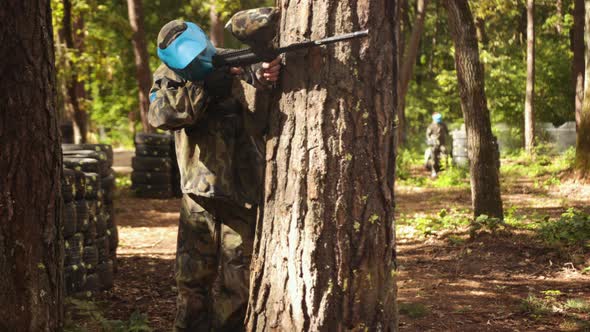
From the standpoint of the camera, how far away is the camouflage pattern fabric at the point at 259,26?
3605 millimetres

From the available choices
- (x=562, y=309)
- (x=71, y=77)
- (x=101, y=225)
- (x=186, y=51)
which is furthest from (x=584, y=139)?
(x=71, y=77)

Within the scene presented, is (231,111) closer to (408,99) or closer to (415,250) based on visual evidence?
(415,250)

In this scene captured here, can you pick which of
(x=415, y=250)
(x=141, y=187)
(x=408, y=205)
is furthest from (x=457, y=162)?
(x=415, y=250)

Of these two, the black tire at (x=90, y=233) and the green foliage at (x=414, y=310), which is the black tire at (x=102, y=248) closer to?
the black tire at (x=90, y=233)

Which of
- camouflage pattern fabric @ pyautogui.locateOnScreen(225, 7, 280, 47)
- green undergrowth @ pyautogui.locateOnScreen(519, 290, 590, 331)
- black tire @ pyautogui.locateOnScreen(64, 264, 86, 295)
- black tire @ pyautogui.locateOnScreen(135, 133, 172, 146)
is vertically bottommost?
green undergrowth @ pyautogui.locateOnScreen(519, 290, 590, 331)

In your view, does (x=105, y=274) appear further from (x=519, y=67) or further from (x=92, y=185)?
(x=519, y=67)

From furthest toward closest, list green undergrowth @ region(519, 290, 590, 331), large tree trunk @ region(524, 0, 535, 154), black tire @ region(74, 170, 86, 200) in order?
1. large tree trunk @ region(524, 0, 535, 154)
2. black tire @ region(74, 170, 86, 200)
3. green undergrowth @ region(519, 290, 590, 331)

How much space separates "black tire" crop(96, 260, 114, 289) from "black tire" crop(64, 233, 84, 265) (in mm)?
497

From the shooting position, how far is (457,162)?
66.5ft

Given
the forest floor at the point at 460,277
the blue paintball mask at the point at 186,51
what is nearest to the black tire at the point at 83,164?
the forest floor at the point at 460,277

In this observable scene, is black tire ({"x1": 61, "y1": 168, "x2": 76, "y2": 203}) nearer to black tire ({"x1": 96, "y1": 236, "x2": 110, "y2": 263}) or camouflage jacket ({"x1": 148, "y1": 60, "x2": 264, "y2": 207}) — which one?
black tire ({"x1": 96, "y1": 236, "x2": 110, "y2": 263})

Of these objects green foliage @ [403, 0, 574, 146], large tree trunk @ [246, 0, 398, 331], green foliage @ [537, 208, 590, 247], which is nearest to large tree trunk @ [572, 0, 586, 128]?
green foliage @ [403, 0, 574, 146]

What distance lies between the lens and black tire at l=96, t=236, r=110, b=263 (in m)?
6.56

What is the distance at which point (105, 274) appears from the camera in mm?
6633
